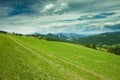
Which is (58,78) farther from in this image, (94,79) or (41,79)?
(94,79)

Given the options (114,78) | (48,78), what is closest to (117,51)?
(114,78)

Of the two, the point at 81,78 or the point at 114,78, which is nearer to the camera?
the point at 81,78

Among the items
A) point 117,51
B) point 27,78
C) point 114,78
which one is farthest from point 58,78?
point 117,51

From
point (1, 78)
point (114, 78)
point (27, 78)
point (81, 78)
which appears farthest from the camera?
point (114, 78)

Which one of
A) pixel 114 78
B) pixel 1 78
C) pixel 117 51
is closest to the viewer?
pixel 1 78

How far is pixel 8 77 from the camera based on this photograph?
2708cm

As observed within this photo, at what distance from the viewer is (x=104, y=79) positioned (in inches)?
1362

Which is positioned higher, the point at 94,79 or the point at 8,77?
the point at 8,77

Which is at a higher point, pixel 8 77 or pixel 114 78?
pixel 8 77

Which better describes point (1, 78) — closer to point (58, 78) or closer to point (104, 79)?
point (58, 78)

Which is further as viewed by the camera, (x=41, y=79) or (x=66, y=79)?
(x=66, y=79)

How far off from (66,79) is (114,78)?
11039mm

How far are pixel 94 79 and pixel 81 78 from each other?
251cm

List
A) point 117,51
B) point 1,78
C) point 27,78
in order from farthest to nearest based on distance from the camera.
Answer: point 117,51, point 27,78, point 1,78
